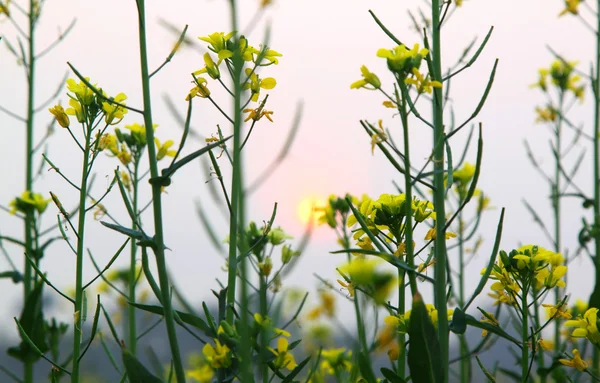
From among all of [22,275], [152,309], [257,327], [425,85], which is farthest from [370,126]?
[22,275]

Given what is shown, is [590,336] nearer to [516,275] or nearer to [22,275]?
[516,275]

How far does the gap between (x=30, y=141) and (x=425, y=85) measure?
2.33 meters

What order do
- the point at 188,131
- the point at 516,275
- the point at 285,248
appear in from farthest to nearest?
the point at 285,248 → the point at 516,275 → the point at 188,131

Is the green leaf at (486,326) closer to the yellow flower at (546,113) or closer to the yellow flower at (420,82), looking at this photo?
the yellow flower at (420,82)

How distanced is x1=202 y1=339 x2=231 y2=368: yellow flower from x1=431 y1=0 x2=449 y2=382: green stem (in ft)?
1.71

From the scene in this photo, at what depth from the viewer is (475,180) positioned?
153 cm

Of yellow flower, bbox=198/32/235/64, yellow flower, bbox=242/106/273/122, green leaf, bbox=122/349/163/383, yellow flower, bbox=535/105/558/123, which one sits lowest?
green leaf, bbox=122/349/163/383

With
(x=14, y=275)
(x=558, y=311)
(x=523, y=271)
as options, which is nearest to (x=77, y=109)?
(x=14, y=275)

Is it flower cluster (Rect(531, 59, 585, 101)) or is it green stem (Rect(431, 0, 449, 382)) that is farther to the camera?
flower cluster (Rect(531, 59, 585, 101))

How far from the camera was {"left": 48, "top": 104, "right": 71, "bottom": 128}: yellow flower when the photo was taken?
83.7 inches

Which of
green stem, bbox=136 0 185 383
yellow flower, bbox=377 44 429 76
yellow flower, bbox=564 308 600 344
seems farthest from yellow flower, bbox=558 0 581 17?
green stem, bbox=136 0 185 383

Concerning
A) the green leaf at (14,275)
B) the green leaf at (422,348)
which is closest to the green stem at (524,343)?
the green leaf at (422,348)

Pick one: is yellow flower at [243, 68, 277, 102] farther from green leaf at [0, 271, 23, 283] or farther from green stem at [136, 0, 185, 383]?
green leaf at [0, 271, 23, 283]

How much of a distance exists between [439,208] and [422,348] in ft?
1.38
